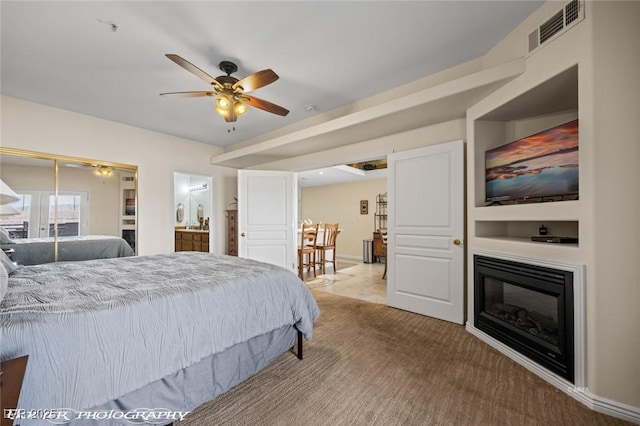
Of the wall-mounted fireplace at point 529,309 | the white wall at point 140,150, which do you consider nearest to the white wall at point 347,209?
the white wall at point 140,150

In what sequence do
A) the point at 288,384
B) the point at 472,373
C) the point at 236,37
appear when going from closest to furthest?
the point at 288,384 < the point at 472,373 < the point at 236,37

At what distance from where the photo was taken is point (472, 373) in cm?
194

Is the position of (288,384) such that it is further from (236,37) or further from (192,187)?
(192,187)

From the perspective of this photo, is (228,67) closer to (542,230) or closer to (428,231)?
(428,231)

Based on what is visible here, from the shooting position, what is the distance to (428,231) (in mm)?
3061

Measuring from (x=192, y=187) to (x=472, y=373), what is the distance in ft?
23.9

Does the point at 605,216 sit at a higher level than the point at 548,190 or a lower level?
lower

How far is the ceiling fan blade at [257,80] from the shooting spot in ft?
6.89

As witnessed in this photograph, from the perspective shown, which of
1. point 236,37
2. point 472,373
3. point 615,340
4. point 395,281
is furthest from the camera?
point 395,281

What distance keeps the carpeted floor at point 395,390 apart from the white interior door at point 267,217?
220cm

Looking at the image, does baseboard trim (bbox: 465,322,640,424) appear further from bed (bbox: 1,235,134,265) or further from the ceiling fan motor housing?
bed (bbox: 1,235,134,265)

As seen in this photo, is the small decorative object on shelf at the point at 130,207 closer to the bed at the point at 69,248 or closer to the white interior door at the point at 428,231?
the bed at the point at 69,248

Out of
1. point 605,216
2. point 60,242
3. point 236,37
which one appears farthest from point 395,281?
point 60,242

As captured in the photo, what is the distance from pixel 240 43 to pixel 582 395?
358 centimetres
